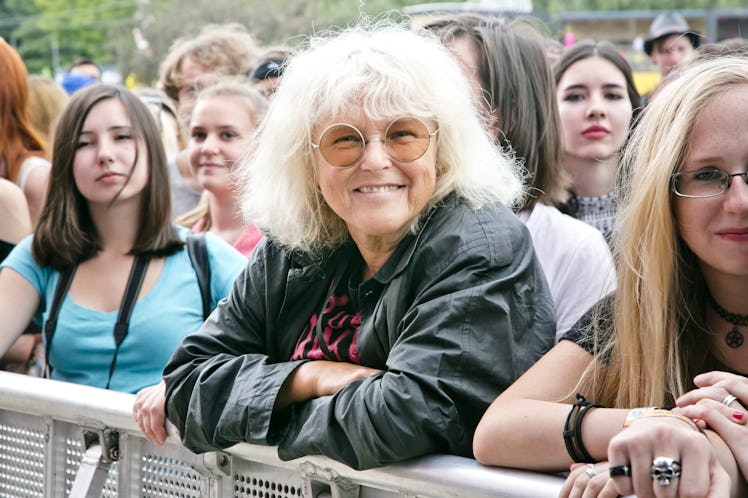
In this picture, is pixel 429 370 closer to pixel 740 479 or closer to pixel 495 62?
pixel 740 479

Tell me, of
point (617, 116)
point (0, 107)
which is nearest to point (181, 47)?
point (0, 107)

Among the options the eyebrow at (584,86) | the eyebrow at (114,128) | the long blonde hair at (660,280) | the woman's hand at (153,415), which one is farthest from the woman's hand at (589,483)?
the eyebrow at (584,86)

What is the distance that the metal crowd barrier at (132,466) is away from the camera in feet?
7.06

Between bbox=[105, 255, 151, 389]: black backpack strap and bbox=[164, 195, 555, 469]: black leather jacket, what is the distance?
890 millimetres

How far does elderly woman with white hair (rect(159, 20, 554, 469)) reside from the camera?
7.45 feet

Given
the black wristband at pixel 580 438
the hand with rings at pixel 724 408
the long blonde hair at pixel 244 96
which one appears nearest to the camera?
the hand with rings at pixel 724 408

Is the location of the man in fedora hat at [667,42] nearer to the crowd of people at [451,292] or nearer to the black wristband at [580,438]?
the crowd of people at [451,292]

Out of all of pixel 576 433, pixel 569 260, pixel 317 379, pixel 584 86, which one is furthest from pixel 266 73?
pixel 576 433

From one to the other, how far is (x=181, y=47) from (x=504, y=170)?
4182 millimetres

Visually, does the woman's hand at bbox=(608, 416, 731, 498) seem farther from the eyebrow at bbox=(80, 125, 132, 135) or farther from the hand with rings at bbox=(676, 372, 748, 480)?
the eyebrow at bbox=(80, 125, 132, 135)

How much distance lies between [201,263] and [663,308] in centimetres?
197

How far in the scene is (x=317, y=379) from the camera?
243 centimetres

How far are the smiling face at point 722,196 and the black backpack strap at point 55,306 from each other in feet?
7.67

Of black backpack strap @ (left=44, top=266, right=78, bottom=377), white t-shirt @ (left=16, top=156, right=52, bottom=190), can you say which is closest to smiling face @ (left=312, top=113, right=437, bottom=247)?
black backpack strap @ (left=44, top=266, right=78, bottom=377)
